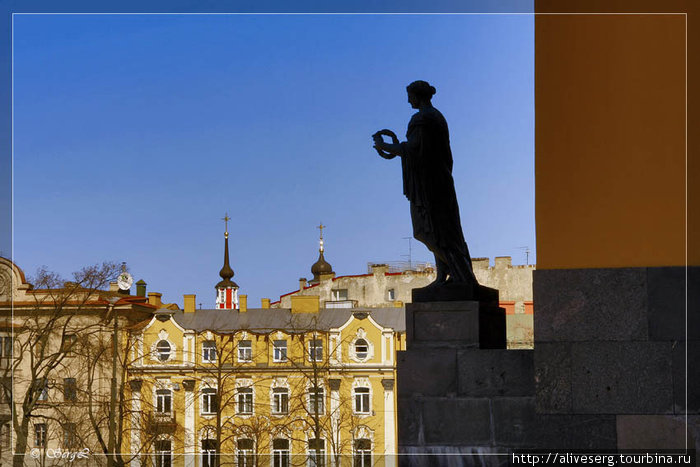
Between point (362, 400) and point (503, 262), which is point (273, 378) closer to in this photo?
point (362, 400)

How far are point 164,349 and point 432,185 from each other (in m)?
47.2

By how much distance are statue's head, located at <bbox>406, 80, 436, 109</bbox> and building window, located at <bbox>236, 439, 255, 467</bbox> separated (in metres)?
38.2

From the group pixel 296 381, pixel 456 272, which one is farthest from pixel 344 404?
pixel 456 272

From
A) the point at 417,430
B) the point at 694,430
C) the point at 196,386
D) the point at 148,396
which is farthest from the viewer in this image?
the point at 196,386

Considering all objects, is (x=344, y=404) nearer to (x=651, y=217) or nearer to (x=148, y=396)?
(x=148, y=396)

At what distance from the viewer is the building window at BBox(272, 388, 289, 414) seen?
49.8 meters

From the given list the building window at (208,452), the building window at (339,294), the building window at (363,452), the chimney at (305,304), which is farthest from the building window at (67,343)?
the building window at (339,294)

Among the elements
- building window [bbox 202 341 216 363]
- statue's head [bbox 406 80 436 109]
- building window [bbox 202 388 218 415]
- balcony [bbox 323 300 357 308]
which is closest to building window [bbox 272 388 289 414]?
building window [bbox 202 388 218 415]

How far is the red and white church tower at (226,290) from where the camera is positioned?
75.4 metres

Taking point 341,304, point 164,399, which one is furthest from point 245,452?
point 341,304

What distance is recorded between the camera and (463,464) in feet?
23.4

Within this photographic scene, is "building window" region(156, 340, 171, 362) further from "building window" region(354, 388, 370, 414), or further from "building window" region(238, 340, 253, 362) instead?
"building window" region(354, 388, 370, 414)

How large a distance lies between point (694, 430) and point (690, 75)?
7.40 ft

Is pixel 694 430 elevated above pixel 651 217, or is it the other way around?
pixel 651 217
